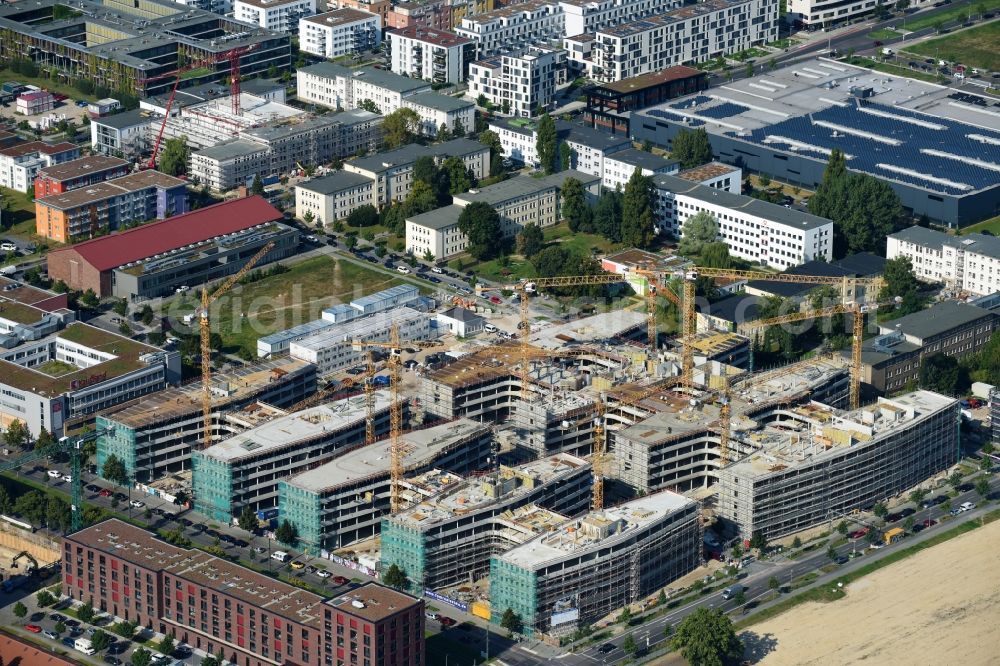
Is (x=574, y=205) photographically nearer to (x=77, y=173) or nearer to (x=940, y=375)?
(x=940, y=375)

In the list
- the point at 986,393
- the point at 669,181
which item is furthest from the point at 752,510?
→ the point at 669,181

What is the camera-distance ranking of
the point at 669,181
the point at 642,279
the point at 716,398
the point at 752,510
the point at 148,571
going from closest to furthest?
the point at 148,571
the point at 752,510
the point at 716,398
the point at 642,279
the point at 669,181

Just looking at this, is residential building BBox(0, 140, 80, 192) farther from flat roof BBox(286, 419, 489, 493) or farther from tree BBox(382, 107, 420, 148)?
flat roof BBox(286, 419, 489, 493)

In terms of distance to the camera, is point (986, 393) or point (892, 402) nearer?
point (892, 402)

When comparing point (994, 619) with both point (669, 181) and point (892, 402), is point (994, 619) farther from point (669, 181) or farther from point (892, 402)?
point (669, 181)

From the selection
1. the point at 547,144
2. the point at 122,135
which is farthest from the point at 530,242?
the point at 122,135

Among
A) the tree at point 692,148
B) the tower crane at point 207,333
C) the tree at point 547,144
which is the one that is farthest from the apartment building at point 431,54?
the tower crane at point 207,333

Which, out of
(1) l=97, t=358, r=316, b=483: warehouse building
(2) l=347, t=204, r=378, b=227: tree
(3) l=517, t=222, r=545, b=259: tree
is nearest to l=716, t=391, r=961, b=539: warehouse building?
(1) l=97, t=358, r=316, b=483: warehouse building
